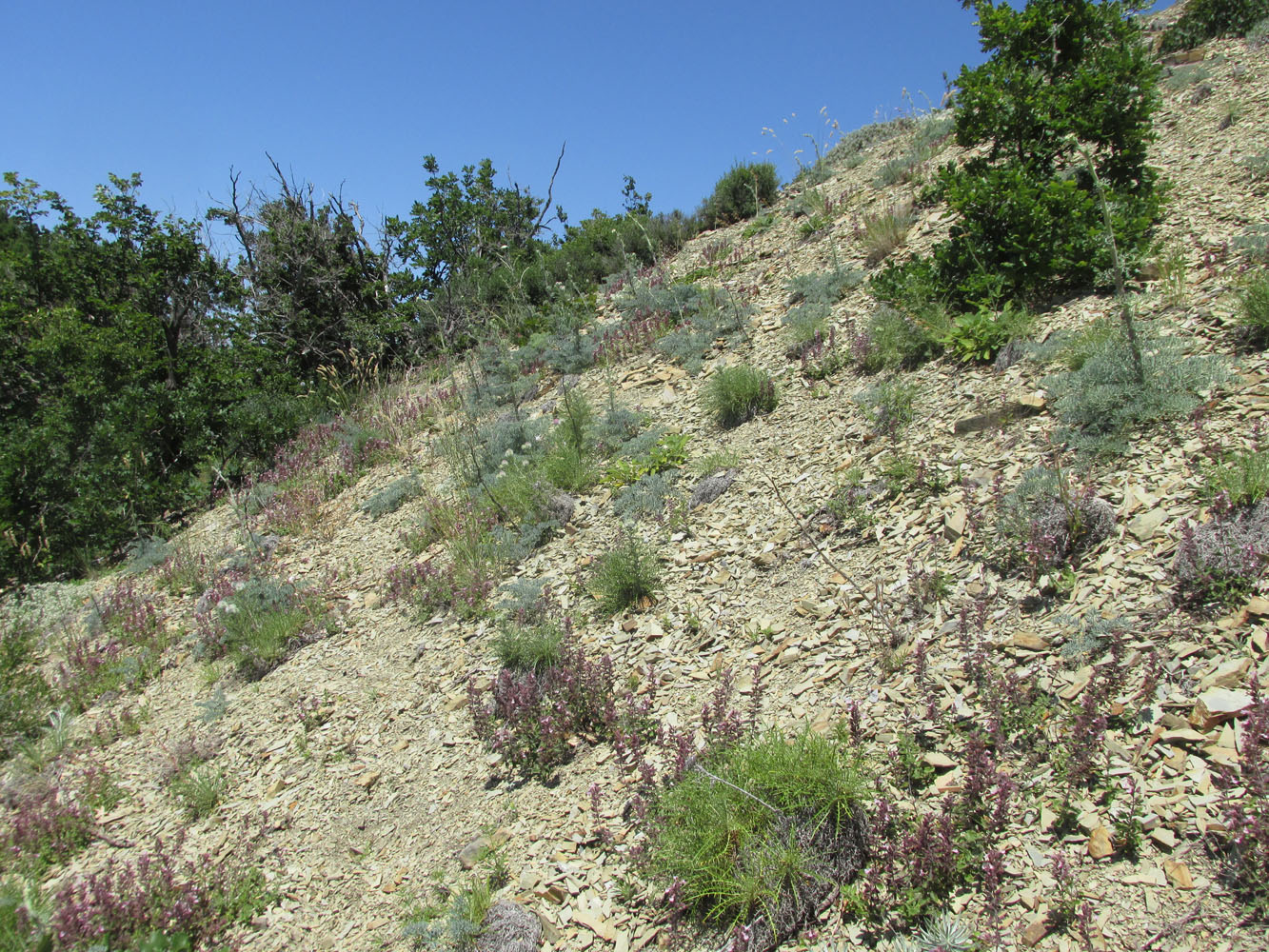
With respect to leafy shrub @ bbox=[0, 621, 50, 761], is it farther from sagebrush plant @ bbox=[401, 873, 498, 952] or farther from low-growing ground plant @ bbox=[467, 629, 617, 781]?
sagebrush plant @ bbox=[401, 873, 498, 952]

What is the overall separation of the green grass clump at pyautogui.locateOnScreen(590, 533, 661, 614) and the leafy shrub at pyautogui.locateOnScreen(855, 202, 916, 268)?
526 cm

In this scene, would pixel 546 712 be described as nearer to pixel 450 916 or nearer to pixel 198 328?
pixel 450 916

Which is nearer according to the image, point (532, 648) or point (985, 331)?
point (532, 648)

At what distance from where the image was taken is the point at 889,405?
570cm

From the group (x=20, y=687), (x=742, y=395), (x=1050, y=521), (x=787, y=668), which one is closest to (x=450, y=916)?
(x=787, y=668)

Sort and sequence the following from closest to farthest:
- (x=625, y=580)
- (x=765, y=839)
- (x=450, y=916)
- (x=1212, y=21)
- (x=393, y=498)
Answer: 1. (x=765, y=839)
2. (x=450, y=916)
3. (x=625, y=580)
4. (x=393, y=498)
5. (x=1212, y=21)

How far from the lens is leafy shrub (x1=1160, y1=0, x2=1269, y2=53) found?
10320 millimetres

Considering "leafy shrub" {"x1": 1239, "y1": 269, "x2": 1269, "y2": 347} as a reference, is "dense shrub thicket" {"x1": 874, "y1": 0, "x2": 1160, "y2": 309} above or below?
above

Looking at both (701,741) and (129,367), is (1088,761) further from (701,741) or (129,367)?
(129,367)

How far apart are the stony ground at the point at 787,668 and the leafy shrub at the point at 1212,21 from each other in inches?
173

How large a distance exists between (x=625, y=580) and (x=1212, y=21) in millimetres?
12798

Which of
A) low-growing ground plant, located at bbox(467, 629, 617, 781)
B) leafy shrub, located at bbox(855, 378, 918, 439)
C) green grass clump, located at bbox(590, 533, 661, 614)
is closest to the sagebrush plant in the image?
low-growing ground plant, located at bbox(467, 629, 617, 781)

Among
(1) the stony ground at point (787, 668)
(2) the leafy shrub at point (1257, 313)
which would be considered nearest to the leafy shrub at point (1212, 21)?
(1) the stony ground at point (787, 668)

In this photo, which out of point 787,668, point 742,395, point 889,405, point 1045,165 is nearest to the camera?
point 787,668
